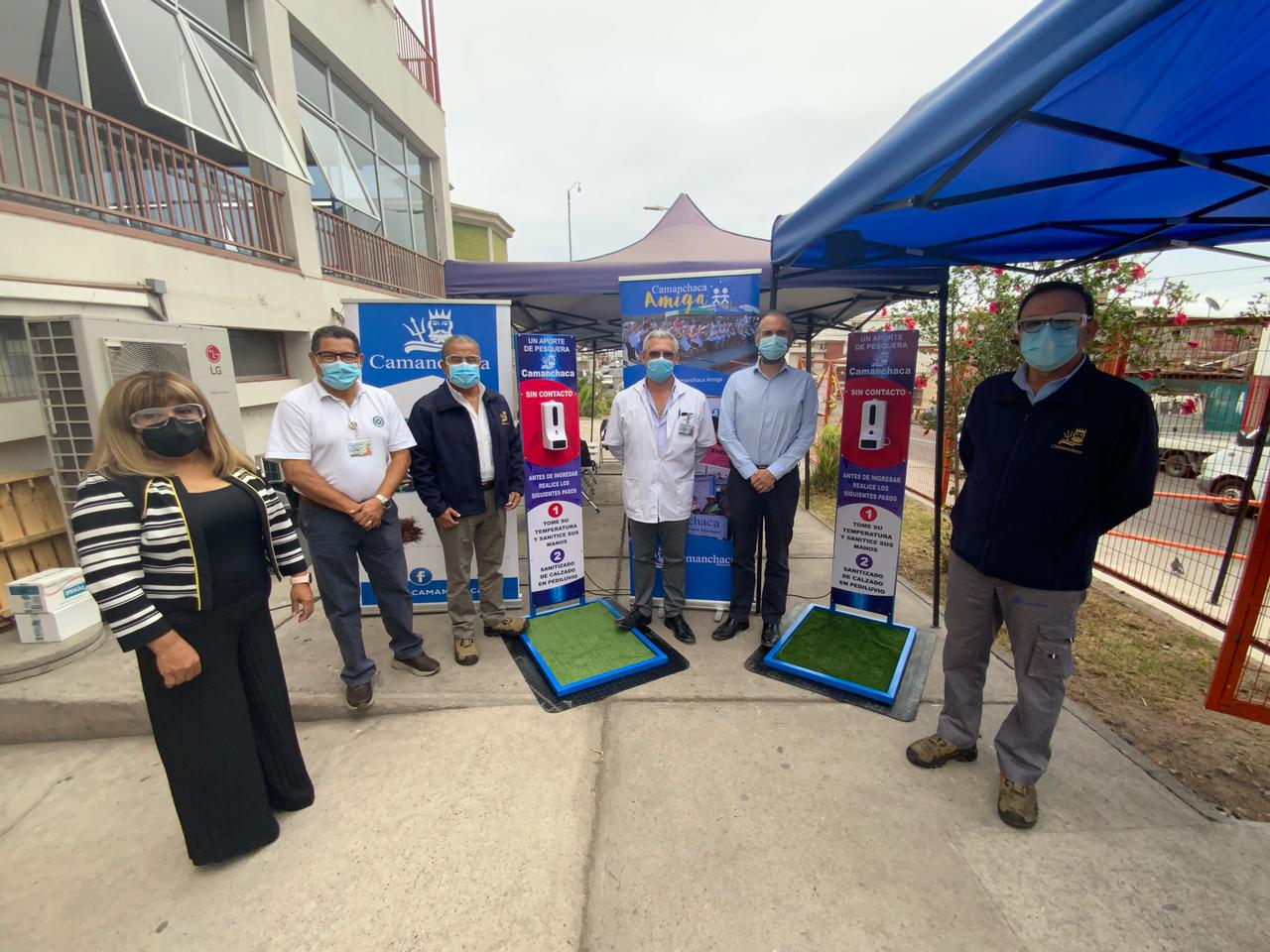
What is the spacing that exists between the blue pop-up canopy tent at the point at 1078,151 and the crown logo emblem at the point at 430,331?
2203 millimetres

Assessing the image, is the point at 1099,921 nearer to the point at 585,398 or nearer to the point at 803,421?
the point at 803,421

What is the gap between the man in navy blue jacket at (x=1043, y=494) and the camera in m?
1.95

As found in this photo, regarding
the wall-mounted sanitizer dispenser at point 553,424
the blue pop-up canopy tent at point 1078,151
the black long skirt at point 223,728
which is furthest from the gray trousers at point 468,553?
the blue pop-up canopy tent at point 1078,151

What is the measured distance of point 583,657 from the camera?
10.9ft

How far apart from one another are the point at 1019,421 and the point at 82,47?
6820 mm

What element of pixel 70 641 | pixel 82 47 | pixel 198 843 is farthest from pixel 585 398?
pixel 198 843

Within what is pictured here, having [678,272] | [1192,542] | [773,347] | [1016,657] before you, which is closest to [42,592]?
[773,347]

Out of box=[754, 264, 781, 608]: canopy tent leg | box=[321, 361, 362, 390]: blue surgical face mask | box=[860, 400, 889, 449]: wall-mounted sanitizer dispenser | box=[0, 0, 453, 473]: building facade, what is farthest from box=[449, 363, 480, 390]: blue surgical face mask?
box=[860, 400, 889, 449]: wall-mounted sanitizer dispenser

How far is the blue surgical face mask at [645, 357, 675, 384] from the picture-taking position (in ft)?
11.0

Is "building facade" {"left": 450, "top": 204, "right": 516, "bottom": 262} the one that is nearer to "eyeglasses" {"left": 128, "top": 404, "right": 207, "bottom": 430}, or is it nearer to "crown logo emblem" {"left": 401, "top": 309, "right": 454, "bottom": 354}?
"crown logo emblem" {"left": 401, "top": 309, "right": 454, "bottom": 354}

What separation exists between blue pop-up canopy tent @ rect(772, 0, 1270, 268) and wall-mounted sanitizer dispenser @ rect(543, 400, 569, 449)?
1674 millimetres

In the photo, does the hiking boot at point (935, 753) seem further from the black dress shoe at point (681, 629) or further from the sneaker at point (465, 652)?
the sneaker at point (465, 652)

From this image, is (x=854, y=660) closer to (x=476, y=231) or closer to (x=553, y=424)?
(x=553, y=424)

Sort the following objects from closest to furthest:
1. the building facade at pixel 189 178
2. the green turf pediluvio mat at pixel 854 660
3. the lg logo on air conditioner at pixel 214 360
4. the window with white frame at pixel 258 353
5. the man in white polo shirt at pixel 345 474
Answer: the man in white polo shirt at pixel 345 474 < the green turf pediluvio mat at pixel 854 660 < the building facade at pixel 189 178 < the lg logo on air conditioner at pixel 214 360 < the window with white frame at pixel 258 353
